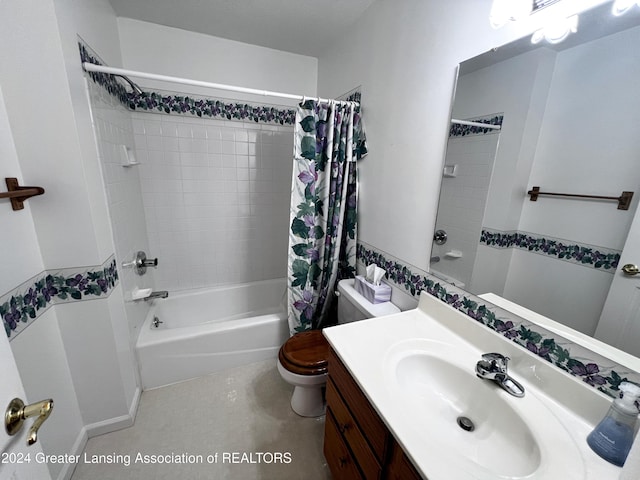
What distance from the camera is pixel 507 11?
2.82 feet

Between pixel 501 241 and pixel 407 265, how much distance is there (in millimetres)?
480

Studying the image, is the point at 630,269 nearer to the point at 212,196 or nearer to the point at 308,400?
the point at 308,400

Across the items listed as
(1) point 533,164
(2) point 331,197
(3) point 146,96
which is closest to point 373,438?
(1) point 533,164

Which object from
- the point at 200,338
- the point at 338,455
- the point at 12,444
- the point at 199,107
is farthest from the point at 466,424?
the point at 199,107

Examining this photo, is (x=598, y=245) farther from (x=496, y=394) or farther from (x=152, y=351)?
(x=152, y=351)

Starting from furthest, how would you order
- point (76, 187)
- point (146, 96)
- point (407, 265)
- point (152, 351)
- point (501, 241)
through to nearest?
point (146, 96), point (152, 351), point (407, 265), point (76, 187), point (501, 241)

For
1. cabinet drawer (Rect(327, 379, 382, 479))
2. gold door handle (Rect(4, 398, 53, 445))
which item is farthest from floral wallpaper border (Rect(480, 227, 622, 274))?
gold door handle (Rect(4, 398, 53, 445))

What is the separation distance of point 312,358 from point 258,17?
7.06ft

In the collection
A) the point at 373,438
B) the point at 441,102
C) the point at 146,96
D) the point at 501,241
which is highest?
the point at 146,96

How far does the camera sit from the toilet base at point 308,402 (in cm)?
151

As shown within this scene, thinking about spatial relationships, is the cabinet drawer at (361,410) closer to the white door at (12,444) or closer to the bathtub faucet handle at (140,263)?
the white door at (12,444)

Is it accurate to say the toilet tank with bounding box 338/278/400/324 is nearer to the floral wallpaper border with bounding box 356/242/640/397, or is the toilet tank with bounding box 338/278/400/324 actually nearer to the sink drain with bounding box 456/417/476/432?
the floral wallpaper border with bounding box 356/242/640/397

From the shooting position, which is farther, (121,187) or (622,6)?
(121,187)

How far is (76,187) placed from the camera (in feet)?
3.55
